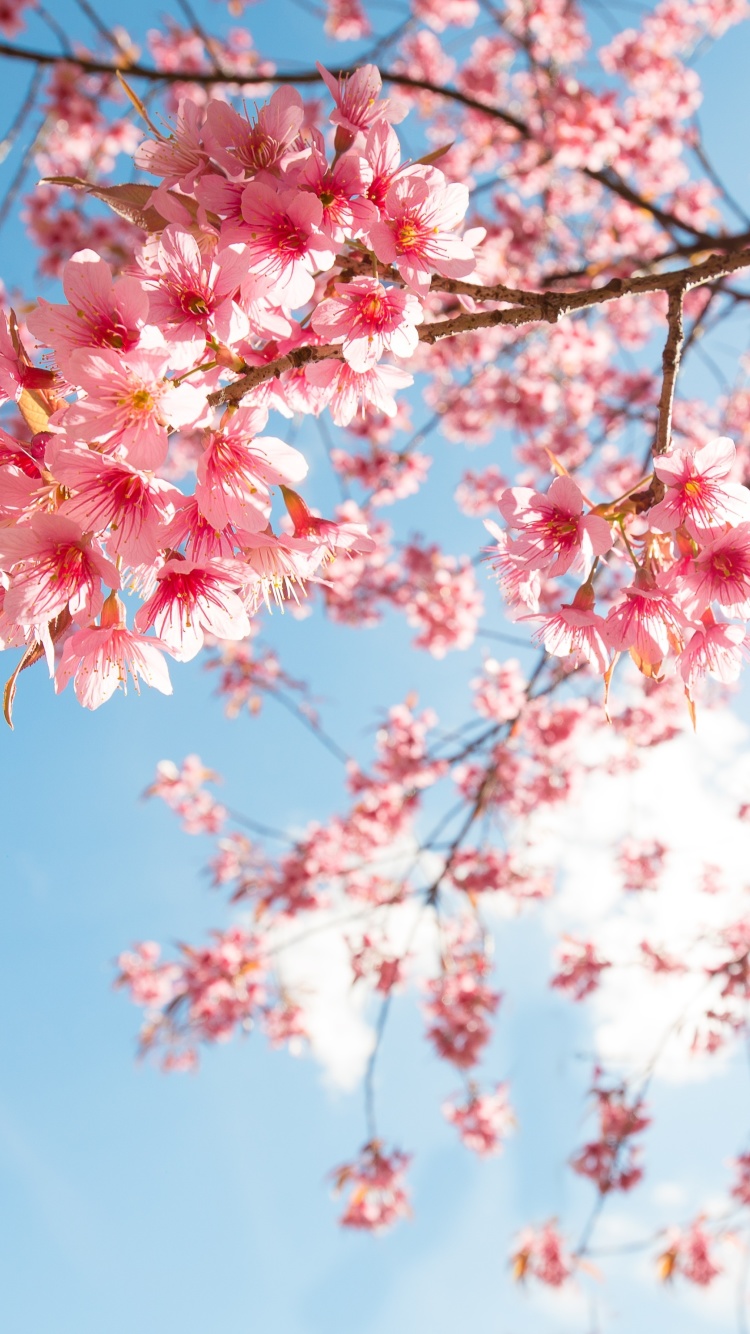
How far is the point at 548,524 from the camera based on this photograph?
4.49 feet

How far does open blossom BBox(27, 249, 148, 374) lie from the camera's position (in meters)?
1.11

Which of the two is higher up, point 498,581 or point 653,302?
point 653,302

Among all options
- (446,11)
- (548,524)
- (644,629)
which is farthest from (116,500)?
(446,11)

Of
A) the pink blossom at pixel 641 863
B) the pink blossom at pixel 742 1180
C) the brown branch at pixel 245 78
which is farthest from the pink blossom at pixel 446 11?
the pink blossom at pixel 742 1180

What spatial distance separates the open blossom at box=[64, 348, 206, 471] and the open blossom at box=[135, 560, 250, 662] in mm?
226

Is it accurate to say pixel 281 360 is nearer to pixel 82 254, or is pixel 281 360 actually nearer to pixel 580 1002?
pixel 82 254

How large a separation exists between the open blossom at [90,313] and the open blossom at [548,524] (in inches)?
24.7

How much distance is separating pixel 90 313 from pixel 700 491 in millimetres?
944

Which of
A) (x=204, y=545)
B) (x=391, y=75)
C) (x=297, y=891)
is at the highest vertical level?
(x=391, y=75)

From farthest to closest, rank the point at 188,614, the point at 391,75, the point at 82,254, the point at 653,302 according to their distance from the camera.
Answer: the point at 653,302 → the point at 391,75 → the point at 188,614 → the point at 82,254

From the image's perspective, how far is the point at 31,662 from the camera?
1209 millimetres

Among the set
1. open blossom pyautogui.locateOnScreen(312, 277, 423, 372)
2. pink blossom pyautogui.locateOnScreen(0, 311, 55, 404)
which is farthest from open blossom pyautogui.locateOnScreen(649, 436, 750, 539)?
pink blossom pyautogui.locateOnScreen(0, 311, 55, 404)

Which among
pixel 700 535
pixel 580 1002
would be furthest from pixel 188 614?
pixel 580 1002

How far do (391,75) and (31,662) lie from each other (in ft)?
10.2
